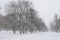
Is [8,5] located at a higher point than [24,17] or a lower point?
higher

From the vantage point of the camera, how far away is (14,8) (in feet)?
124

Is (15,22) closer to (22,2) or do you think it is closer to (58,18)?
(22,2)

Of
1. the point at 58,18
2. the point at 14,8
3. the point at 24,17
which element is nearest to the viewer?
the point at 14,8

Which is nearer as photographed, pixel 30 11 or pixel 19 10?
pixel 19 10

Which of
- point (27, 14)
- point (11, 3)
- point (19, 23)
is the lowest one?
point (19, 23)

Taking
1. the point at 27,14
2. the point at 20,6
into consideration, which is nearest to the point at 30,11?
the point at 27,14

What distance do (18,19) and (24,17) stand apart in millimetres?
2155

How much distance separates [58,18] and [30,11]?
59.8 m

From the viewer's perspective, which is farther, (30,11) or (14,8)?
(30,11)

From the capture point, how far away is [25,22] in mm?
41219

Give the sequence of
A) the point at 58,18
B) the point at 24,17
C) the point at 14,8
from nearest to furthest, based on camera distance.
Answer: the point at 14,8
the point at 24,17
the point at 58,18

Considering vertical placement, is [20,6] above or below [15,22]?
above

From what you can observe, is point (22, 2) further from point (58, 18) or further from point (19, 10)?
point (58, 18)

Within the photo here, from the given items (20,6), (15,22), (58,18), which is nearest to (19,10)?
(20,6)
